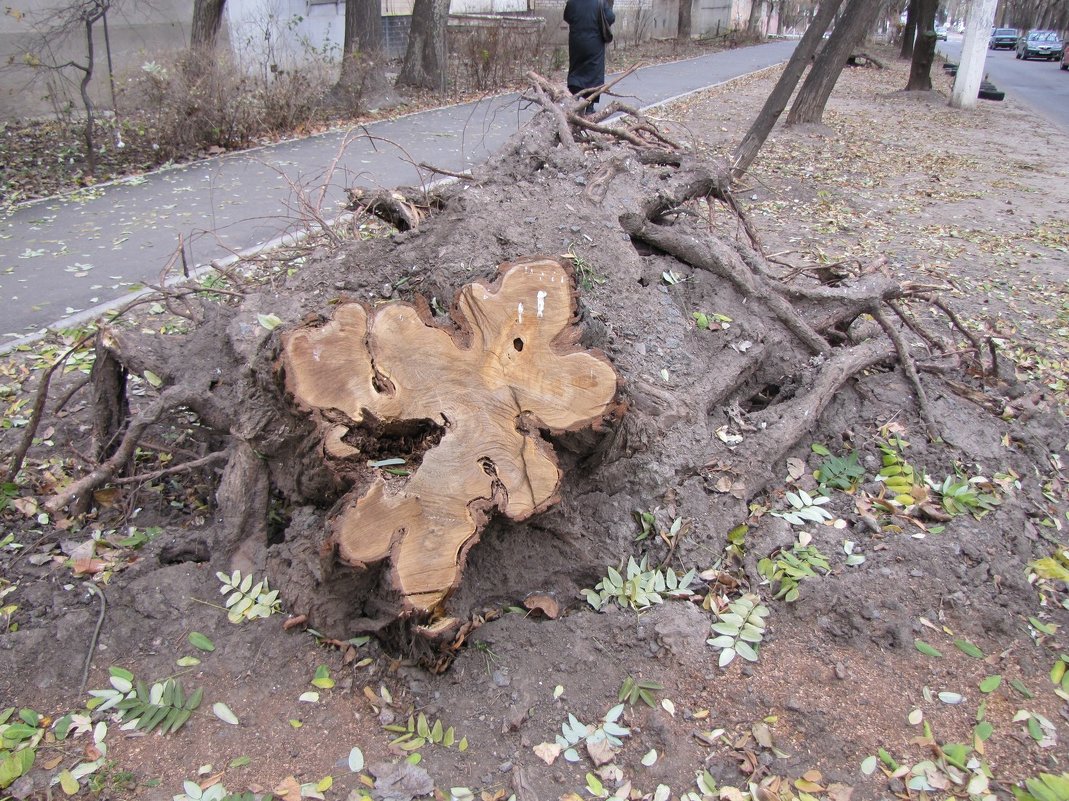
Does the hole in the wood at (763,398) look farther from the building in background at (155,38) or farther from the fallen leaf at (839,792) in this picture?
the building in background at (155,38)

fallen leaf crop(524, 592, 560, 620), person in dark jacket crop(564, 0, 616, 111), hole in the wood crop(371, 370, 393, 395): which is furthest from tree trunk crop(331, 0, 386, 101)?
fallen leaf crop(524, 592, 560, 620)

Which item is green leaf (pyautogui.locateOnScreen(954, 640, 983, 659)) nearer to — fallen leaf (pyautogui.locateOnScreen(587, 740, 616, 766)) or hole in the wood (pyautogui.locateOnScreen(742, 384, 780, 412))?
fallen leaf (pyautogui.locateOnScreen(587, 740, 616, 766))

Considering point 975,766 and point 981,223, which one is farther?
point 981,223

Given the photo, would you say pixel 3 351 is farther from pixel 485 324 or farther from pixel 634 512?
pixel 634 512

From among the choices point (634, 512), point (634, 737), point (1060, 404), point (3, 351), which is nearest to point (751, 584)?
point (634, 512)

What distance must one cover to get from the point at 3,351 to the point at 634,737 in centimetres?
431

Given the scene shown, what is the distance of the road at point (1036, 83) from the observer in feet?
62.3

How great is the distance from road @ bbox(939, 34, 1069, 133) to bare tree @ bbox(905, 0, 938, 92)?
1670mm

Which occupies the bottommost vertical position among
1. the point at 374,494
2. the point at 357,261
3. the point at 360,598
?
the point at 360,598

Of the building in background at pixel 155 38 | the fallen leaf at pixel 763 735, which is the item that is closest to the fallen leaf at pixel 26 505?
the fallen leaf at pixel 763 735

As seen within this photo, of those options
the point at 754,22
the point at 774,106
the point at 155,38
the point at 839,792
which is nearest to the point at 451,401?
the point at 839,792

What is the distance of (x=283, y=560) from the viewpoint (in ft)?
8.04

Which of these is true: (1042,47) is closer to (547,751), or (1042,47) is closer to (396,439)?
(396,439)

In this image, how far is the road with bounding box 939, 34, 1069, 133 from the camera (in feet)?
62.3
